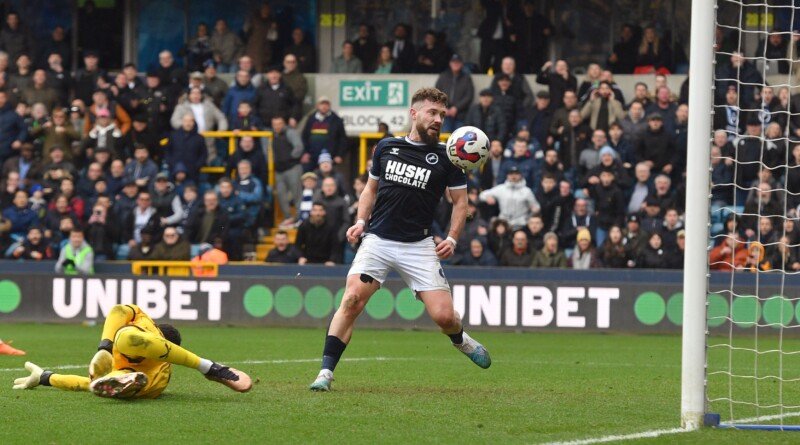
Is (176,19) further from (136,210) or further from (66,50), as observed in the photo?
(136,210)

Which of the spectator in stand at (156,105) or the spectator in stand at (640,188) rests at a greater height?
the spectator in stand at (156,105)

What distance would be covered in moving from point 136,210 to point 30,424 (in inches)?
560

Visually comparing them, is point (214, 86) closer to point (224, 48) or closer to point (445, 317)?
point (224, 48)

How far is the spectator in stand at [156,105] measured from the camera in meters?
23.4

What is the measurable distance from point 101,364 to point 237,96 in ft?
49.6

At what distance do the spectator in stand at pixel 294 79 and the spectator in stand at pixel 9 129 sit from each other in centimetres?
454

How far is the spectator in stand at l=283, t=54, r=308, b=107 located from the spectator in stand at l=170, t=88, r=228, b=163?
4.12 feet

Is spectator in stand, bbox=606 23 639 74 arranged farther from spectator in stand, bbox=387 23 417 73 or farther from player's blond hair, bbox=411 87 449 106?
player's blond hair, bbox=411 87 449 106

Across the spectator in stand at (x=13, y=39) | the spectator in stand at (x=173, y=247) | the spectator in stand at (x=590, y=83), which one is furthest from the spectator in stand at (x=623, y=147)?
the spectator in stand at (x=13, y=39)

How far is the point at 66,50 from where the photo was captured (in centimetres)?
2614

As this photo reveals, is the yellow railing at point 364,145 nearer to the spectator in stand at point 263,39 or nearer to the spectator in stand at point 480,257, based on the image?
the spectator in stand at point 263,39

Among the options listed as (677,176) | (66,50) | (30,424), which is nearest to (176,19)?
(66,50)

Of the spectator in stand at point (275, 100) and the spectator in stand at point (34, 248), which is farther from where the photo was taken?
the spectator in stand at point (275, 100)

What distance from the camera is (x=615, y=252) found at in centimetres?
1988
